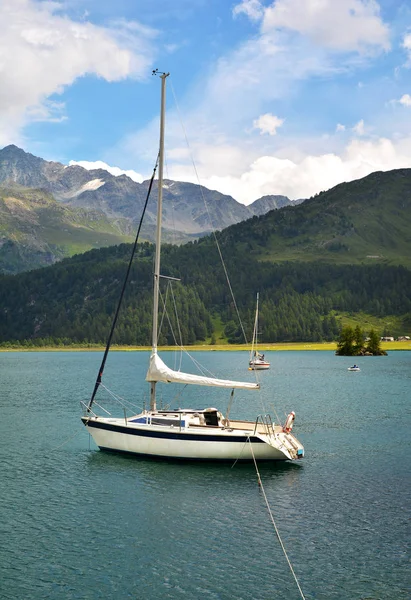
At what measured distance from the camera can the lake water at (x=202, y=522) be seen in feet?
90.8

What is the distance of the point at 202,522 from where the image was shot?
1420 inches

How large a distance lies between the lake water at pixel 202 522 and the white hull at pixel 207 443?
1.20 metres

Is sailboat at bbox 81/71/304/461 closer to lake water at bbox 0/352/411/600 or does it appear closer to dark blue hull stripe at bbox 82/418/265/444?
dark blue hull stripe at bbox 82/418/265/444

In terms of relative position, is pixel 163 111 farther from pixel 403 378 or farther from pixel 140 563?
pixel 403 378

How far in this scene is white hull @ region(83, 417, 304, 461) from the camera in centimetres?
4650

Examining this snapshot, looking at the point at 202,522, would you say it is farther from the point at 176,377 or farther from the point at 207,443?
the point at 176,377

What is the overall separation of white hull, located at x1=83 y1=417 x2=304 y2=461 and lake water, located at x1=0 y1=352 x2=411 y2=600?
3.94ft

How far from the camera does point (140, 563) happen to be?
98.8 feet

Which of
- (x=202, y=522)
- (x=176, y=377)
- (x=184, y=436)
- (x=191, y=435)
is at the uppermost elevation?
(x=176, y=377)

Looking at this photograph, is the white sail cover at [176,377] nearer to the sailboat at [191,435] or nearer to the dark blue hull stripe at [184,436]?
the sailboat at [191,435]

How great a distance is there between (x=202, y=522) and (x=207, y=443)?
35.3 feet

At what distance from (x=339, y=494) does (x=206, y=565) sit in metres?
15.0

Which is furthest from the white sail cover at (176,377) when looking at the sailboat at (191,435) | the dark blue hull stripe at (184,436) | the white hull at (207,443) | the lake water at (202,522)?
the lake water at (202,522)

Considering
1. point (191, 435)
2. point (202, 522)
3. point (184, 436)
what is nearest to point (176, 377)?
point (184, 436)
